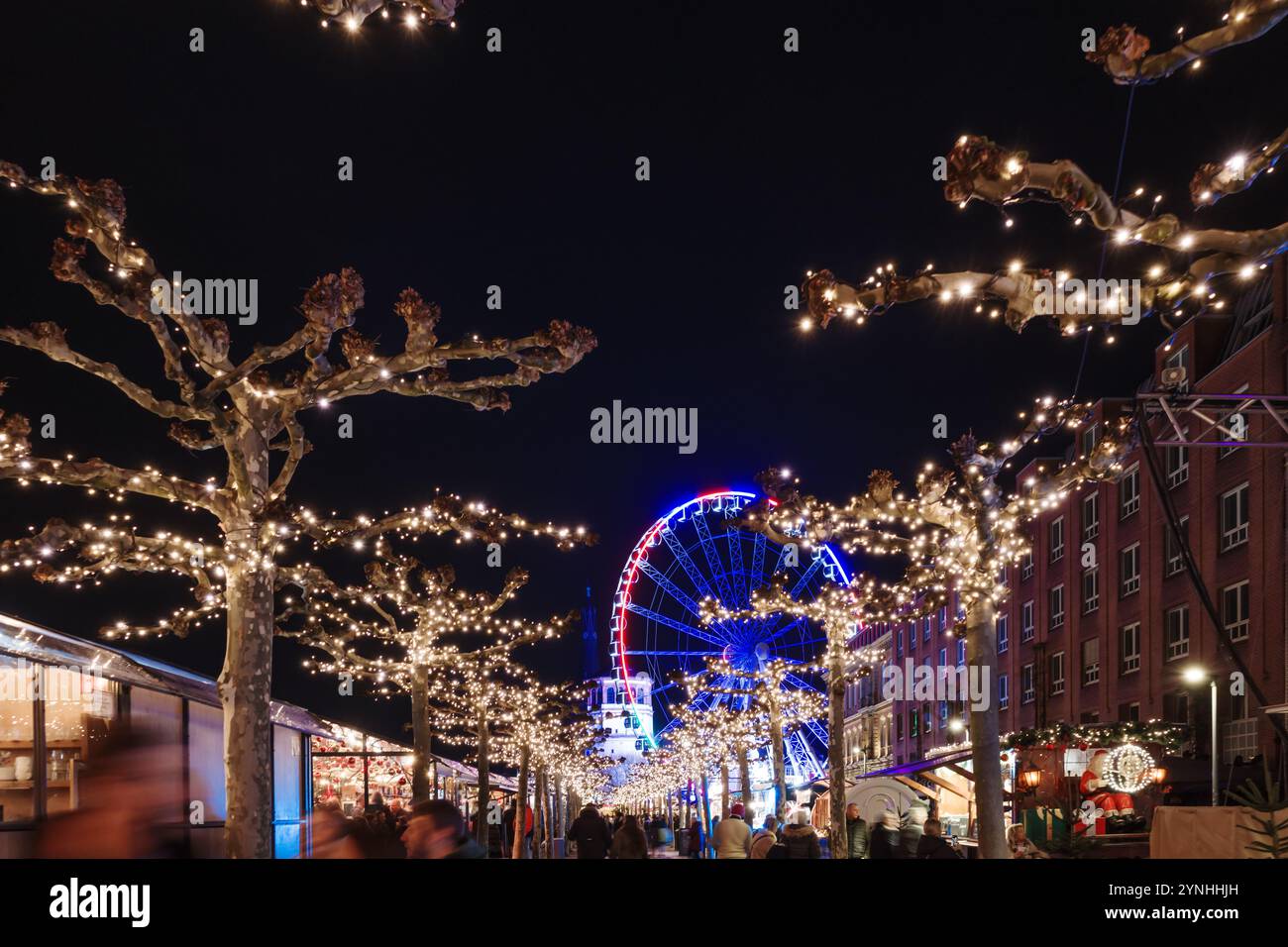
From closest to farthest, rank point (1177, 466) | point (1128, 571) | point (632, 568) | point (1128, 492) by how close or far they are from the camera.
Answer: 1. point (1177, 466)
2. point (1128, 571)
3. point (1128, 492)
4. point (632, 568)

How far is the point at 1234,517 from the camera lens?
31.8 metres

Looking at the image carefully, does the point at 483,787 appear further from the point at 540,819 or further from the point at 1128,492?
the point at 1128,492

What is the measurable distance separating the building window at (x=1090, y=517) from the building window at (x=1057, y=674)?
5.25 metres

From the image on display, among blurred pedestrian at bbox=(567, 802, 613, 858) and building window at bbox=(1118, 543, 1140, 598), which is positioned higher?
building window at bbox=(1118, 543, 1140, 598)

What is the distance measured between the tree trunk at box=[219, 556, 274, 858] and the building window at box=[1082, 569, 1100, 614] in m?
37.0

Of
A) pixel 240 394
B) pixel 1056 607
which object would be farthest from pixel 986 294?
pixel 1056 607

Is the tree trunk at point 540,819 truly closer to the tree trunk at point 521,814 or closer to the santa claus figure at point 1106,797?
the tree trunk at point 521,814

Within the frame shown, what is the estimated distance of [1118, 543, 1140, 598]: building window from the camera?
38.5 meters

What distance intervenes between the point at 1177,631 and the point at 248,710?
1276 inches

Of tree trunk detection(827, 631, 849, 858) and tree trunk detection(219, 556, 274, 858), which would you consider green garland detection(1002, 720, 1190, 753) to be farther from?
tree trunk detection(219, 556, 274, 858)

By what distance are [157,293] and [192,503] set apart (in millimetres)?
1913

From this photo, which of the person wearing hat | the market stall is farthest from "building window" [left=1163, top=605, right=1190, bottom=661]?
the person wearing hat

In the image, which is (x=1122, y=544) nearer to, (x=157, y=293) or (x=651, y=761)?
(x=157, y=293)
